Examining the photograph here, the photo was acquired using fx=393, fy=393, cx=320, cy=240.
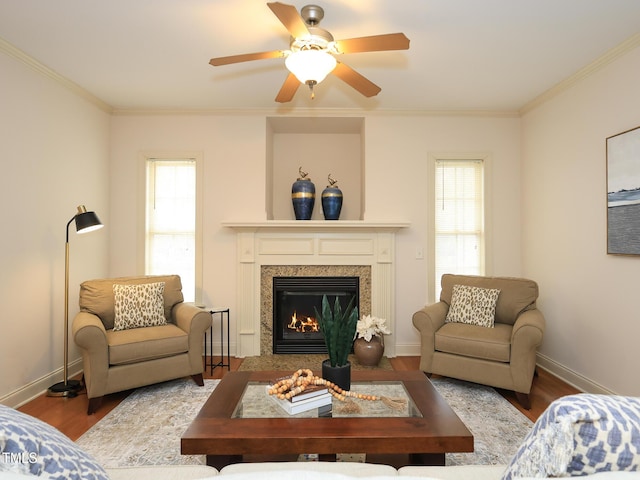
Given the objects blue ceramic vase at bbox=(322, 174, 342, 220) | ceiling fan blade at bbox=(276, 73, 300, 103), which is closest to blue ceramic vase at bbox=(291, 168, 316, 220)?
blue ceramic vase at bbox=(322, 174, 342, 220)

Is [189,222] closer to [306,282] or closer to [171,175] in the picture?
[171,175]

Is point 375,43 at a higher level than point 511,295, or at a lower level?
higher

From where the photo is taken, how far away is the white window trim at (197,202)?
4.36 metres

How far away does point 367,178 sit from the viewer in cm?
441

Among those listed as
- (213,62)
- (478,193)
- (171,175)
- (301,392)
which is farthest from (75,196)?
(478,193)

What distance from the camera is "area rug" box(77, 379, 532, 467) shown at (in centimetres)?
227

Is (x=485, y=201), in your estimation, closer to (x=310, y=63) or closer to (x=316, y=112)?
(x=316, y=112)

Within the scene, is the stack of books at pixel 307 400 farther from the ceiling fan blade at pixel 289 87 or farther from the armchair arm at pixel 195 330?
the ceiling fan blade at pixel 289 87

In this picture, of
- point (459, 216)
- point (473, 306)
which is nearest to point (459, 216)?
point (459, 216)

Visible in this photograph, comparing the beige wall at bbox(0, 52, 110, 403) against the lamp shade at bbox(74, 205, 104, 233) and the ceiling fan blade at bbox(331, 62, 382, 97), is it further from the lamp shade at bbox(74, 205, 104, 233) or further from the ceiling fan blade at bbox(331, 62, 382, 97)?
the ceiling fan blade at bbox(331, 62, 382, 97)

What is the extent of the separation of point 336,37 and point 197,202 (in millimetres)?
2372

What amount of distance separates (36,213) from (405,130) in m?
3.65

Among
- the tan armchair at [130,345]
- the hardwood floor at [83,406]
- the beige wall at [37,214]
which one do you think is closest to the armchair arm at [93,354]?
the tan armchair at [130,345]

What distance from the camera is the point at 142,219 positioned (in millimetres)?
4375
